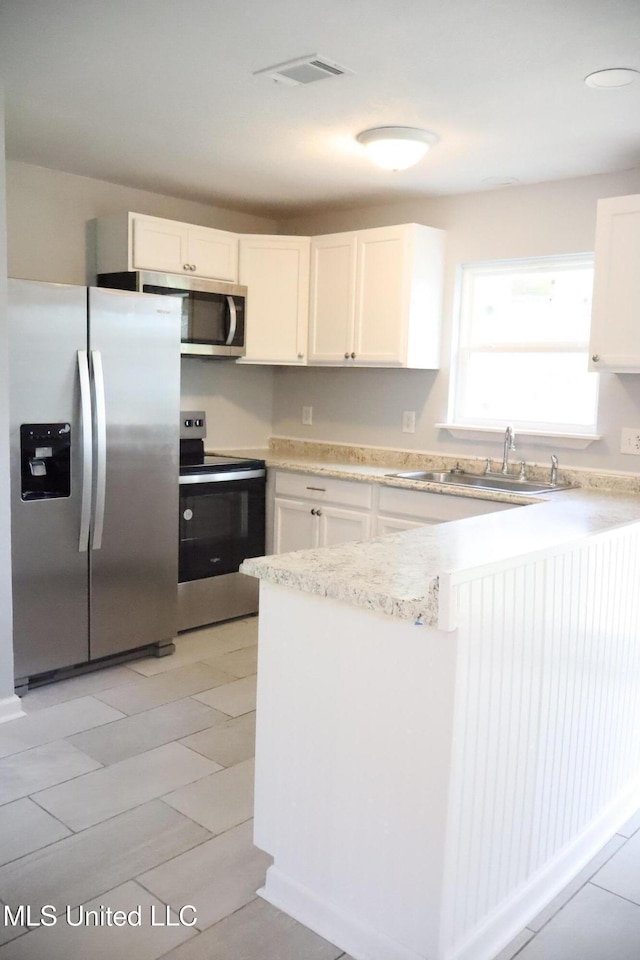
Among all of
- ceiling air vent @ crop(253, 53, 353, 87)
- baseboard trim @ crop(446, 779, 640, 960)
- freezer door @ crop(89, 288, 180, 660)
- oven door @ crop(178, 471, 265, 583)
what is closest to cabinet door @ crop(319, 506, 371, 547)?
oven door @ crop(178, 471, 265, 583)

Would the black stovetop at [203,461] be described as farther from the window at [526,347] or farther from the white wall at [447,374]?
the window at [526,347]

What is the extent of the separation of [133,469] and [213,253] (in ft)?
4.71

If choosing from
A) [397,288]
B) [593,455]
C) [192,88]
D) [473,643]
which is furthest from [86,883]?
[397,288]

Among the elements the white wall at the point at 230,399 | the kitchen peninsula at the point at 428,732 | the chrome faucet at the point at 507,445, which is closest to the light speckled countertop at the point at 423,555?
the kitchen peninsula at the point at 428,732

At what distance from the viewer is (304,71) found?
2619 millimetres

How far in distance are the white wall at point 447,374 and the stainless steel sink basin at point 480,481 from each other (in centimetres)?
15

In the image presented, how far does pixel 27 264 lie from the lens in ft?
13.2

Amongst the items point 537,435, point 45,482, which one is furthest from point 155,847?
point 537,435

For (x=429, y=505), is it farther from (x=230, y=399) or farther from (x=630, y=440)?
(x=230, y=399)

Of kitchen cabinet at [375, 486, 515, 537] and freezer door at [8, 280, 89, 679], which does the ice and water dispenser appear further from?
kitchen cabinet at [375, 486, 515, 537]

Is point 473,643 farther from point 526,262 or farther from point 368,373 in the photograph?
point 368,373

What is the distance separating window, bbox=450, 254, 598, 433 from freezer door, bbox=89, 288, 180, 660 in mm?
1615

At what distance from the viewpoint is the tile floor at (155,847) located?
6.38ft

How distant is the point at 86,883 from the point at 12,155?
127 inches
